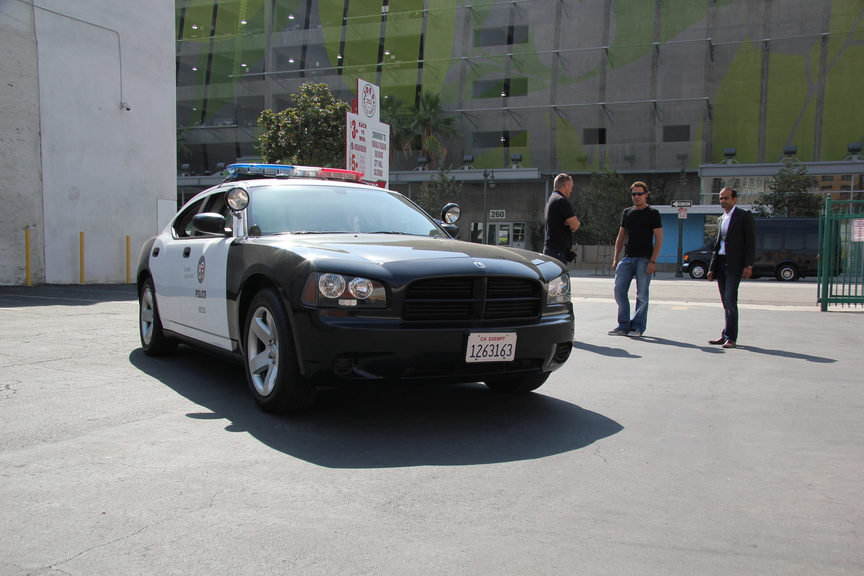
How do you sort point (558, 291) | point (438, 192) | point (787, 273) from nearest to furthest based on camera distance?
point (558, 291), point (787, 273), point (438, 192)

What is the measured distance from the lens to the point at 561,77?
42969mm

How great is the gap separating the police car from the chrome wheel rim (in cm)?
1

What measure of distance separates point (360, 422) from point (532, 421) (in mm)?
1044

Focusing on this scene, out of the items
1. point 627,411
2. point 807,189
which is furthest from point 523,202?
point 627,411

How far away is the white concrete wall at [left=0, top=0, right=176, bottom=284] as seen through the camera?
15.6 metres

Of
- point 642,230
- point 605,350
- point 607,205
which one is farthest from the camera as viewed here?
point 607,205

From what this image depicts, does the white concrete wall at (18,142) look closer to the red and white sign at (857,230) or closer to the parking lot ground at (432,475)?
the parking lot ground at (432,475)

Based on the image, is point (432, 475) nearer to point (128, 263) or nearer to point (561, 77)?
point (128, 263)

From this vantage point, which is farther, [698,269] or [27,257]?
[698,269]

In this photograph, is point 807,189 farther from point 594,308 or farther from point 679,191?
point 594,308

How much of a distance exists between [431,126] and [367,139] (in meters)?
29.9

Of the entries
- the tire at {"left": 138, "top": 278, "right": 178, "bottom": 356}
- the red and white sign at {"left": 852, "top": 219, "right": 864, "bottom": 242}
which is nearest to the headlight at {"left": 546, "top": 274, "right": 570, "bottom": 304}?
the tire at {"left": 138, "top": 278, "right": 178, "bottom": 356}

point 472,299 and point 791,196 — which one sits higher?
point 791,196

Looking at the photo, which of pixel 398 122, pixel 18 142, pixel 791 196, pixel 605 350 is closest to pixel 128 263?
pixel 18 142
